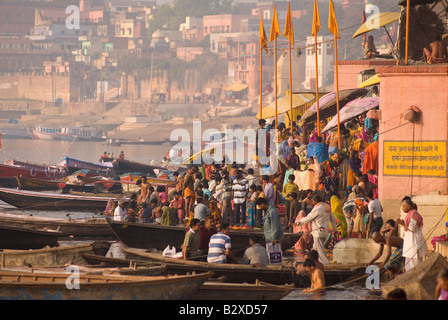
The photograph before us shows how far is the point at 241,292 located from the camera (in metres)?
11.1

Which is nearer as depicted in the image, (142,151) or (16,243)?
(16,243)

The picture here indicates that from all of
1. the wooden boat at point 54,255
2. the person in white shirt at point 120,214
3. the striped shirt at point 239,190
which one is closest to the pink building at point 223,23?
the person in white shirt at point 120,214

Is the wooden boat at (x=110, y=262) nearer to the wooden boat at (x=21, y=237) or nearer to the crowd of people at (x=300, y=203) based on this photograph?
the crowd of people at (x=300, y=203)

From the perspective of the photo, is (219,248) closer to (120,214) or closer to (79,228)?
(120,214)

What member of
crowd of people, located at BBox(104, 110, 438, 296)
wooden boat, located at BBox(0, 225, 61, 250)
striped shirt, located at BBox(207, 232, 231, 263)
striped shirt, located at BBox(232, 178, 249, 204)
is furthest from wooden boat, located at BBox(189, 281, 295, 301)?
wooden boat, located at BBox(0, 225, 61, 250)

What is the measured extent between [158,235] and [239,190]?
174cm

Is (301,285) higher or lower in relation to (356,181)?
lower

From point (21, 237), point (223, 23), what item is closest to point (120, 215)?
point (21, 237)

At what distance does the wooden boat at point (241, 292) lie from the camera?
11016 millimetres

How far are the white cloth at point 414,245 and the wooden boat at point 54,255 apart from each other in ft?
14.6

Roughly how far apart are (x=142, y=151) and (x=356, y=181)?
62010 millimetres
